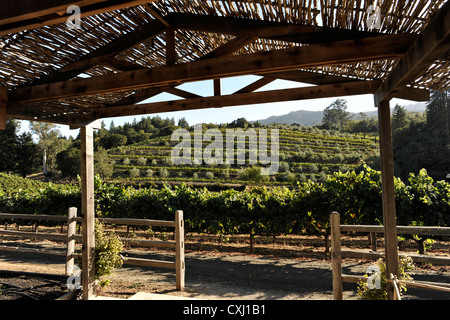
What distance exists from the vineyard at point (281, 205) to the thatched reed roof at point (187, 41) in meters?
3.30

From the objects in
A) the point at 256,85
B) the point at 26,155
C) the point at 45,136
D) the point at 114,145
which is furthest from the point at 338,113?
the point at 256,85

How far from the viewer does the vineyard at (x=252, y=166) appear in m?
23.6

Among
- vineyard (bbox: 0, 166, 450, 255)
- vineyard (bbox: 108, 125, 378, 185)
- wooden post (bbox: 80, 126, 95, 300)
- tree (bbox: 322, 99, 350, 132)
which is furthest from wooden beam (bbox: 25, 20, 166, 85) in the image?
tree (bbox: 322, 99, 350, 132)

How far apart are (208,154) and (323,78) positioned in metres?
27.4

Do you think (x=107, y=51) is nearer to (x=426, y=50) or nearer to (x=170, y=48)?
(x=170, y=48)

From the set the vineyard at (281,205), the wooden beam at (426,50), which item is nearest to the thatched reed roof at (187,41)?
the wooden beam at (426,50)

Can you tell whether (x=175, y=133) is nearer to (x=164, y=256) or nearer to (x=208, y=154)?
(x=208, y=154)

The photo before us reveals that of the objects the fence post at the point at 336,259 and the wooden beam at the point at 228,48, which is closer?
the wooden beam at the point at 228,48

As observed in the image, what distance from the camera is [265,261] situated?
572cm

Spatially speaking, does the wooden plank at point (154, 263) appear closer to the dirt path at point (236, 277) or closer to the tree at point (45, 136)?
the dirt path at point (236, 277)

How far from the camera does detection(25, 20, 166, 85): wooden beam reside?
270cm

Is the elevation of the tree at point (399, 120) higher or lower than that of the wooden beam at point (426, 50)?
higher

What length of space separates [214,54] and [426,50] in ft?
5.21

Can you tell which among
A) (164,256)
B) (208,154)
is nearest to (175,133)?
(208,154)
